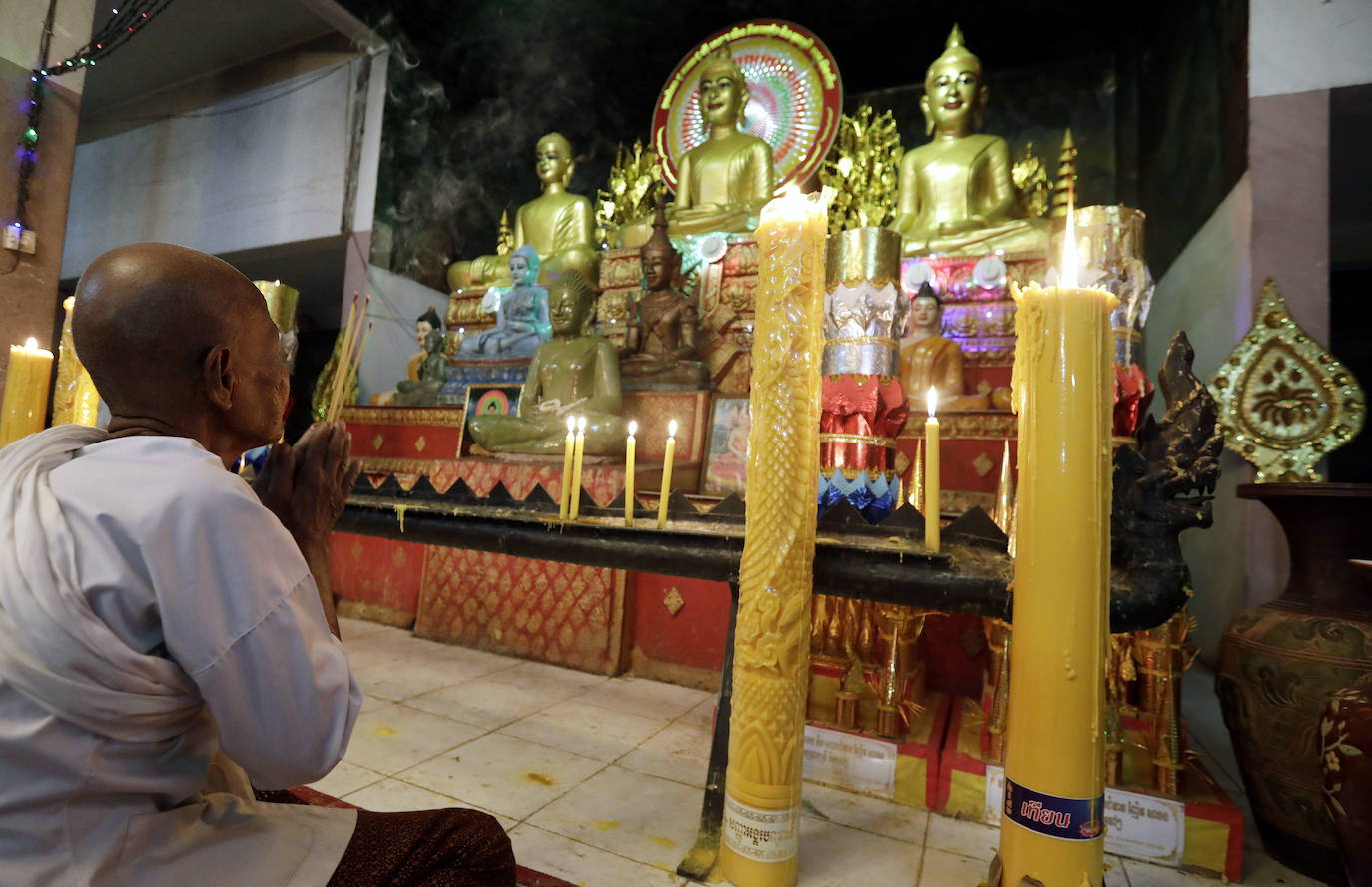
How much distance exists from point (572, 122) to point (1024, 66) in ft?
16.4

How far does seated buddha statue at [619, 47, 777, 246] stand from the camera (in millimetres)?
5078

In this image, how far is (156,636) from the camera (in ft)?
2.07

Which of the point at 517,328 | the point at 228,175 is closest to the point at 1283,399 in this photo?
the point at 517,328

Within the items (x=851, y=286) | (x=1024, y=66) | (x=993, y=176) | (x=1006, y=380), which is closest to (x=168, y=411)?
(x=851, y=286)

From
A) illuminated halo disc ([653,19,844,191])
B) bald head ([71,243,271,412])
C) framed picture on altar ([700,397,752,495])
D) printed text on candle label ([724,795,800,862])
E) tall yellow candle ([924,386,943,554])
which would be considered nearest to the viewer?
bald head ([71,243,271,412])

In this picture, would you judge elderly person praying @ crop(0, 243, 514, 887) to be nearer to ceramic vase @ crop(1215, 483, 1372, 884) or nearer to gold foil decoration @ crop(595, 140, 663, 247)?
ceramic vase @ crop(1215, 483, 1372, 884)

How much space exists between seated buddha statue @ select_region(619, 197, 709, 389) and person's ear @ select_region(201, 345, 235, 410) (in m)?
3.02

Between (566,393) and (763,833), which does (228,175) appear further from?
(763,833)

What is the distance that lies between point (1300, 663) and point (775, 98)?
6124 millimetres

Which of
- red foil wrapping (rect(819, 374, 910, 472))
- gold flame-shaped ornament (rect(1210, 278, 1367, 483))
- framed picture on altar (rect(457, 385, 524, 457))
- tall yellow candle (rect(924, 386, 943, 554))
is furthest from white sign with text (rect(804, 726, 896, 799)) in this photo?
framed picture on altar (rect(457, 385, 524, 457))

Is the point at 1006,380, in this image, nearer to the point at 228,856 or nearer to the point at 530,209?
the point at 228,856

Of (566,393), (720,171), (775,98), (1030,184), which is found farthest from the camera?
(775,98)

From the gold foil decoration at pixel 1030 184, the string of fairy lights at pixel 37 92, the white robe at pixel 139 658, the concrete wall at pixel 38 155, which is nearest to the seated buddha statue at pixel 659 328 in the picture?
the gold foil decoration at pixel 1030 184

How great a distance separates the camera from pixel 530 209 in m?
6.29
